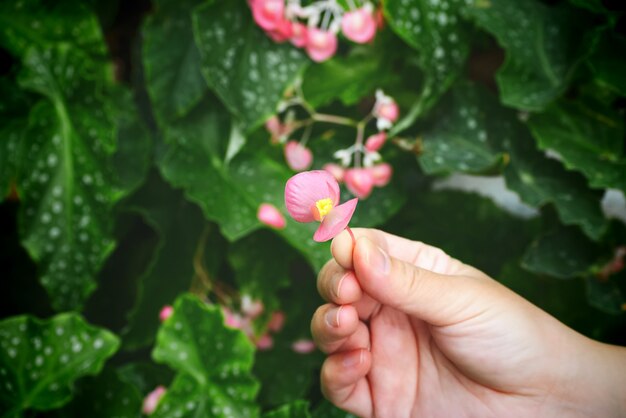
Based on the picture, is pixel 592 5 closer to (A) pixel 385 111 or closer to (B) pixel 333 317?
(A) pixel 385 111

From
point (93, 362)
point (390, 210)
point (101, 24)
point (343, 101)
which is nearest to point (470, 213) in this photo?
point (390, 210)

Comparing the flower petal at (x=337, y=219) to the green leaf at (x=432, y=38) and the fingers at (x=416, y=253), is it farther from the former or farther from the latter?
the green leaf at (x=432, y=38)

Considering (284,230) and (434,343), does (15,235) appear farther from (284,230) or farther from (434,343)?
(434,343)

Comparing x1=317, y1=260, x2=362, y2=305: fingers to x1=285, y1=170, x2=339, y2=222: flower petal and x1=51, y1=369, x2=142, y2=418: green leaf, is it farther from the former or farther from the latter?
x1=51, y1=369, x2=142, y2=418: green leaf

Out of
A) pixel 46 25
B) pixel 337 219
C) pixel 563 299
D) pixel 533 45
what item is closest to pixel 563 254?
pixel 563 299

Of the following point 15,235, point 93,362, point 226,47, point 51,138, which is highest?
point 226,47

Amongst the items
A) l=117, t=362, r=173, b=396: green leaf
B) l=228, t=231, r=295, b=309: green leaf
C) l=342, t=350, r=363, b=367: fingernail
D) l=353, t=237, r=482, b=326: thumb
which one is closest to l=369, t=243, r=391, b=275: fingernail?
l=353, t=237, r=482, b=326: thumb
